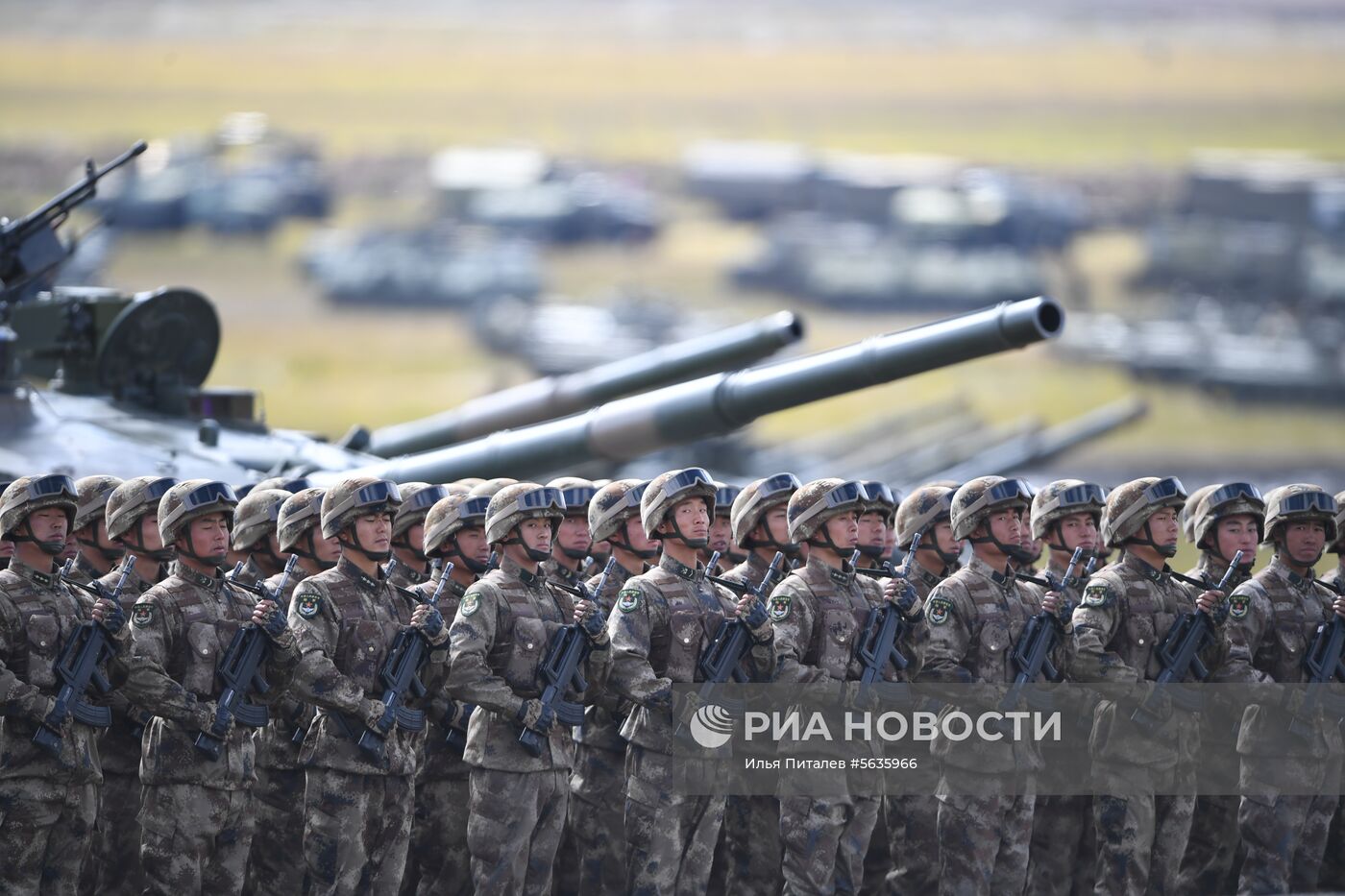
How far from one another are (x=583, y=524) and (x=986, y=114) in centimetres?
5389

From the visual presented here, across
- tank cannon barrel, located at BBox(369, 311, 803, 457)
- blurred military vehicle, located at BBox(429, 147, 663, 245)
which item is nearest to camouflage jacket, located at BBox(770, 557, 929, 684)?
tank cannon barrel, located at BBox(369, 311, 803, 457)

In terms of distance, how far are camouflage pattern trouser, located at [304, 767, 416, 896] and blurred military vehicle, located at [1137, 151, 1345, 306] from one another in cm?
4282

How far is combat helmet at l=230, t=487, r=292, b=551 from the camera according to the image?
425 inches

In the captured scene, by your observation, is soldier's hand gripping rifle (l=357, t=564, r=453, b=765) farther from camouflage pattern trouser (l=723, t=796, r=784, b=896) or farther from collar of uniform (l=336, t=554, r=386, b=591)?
camouflage pattern trouser (l=723, t=796, r=784, b=896)

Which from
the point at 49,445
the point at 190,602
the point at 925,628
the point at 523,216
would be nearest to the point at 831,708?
the point at 925,628

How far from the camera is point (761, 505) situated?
11039 mm

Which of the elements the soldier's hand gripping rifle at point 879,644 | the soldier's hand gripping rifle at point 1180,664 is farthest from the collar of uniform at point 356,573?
the soldier's hand gripping rifle at point 1180,664

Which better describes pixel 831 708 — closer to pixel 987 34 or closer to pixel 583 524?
pixel 583 524

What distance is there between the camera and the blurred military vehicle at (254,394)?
13.7m

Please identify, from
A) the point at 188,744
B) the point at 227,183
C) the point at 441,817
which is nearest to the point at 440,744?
the point at 441,817

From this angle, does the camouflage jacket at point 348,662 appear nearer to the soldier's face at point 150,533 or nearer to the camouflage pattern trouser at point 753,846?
the soldier's face at point 150,533

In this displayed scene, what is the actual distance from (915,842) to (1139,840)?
3.63ft

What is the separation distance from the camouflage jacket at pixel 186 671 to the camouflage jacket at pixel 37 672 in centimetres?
16

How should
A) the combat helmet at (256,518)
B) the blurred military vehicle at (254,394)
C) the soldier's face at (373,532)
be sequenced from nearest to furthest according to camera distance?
the soldier's face at (373,532) → the combat helmet at (256,518) → the blurred military vehicle at (254,394)
